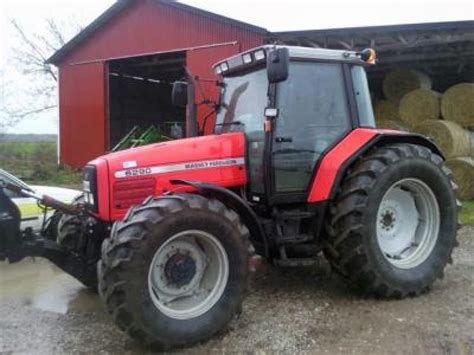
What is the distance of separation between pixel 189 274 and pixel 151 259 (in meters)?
0.44

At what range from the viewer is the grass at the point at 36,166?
675 inches

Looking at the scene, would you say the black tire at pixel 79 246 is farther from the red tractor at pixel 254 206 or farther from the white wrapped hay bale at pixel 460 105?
the white wrapped hay bale at pixel 460 105

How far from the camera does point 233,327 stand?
4.69 m

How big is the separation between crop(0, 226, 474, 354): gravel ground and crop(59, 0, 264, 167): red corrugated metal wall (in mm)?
8727

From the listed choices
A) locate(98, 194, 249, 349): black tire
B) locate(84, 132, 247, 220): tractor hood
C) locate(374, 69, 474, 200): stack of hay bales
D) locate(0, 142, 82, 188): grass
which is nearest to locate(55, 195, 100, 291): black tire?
locate(84, 132, 247, 220): tractor hood

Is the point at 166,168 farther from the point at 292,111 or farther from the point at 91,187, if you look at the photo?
the point at 292,111

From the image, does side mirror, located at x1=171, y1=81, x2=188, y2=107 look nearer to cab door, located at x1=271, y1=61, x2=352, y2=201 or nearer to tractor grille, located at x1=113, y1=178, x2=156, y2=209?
cab door, located at x1=271, y1=61, x2=352, y2=201

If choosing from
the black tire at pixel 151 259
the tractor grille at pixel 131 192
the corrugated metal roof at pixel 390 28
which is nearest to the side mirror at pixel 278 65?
the black tire at pixel 151 259

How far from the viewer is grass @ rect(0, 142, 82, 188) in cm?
1714

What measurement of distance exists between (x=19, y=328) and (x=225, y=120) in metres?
2.45

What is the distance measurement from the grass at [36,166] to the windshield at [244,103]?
424 inches

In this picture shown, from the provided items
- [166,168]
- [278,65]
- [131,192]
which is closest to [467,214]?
[278,65]

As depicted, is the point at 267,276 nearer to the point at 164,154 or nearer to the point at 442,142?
the point at 164,154

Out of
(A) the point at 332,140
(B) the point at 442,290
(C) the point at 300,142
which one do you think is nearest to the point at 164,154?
(C) the point at 300,142
